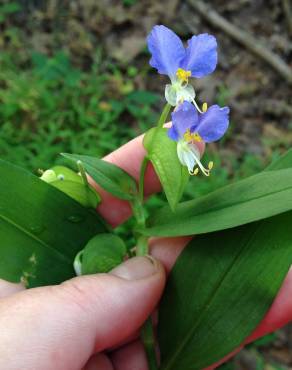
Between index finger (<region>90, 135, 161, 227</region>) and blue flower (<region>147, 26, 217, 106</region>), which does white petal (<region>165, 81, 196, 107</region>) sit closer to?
blue flower (<region>147, 26, 217, 106</region>)

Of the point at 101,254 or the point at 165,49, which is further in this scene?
the point at 101,254

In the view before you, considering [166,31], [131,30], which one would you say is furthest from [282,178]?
[131,30]

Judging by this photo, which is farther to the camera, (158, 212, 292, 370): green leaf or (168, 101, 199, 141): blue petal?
(158, 212, 292, 370): green leaf

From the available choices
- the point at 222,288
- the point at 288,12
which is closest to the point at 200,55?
the point at 222,288

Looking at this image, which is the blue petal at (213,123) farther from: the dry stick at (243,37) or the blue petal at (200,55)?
the dry stick at (243,37)

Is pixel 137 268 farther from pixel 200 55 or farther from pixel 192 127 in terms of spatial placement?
pixel 200 55

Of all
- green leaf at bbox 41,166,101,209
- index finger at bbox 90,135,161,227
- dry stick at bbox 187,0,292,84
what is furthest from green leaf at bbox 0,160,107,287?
dry stick at bbox 187,0,292,84
